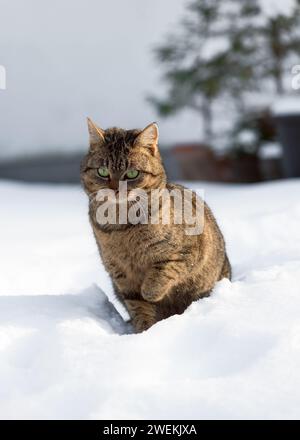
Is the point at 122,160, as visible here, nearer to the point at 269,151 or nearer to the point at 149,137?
the point at 149,137

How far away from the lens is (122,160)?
233 cm

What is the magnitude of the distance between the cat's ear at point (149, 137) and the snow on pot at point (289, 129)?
5305 millimetres

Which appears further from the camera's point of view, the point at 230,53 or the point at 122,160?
the point at 230,53

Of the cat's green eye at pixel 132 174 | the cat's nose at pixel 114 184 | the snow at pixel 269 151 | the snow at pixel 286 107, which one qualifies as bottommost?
the snow at pixel 269 151

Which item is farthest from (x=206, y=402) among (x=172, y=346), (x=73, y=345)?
(x=73, y=345)

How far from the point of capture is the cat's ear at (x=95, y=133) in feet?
7.88

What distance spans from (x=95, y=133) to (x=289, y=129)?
5462 mm

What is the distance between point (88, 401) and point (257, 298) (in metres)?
0.77

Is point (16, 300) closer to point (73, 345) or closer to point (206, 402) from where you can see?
point (73, 345)

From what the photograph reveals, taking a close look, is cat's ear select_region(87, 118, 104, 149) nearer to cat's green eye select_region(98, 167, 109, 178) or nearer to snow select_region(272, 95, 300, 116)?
cat's green eye select_region(98, 167, 109, 178)

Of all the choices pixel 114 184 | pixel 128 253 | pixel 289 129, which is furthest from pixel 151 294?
pixel 289 129

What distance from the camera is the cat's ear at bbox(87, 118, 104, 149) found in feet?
7.88

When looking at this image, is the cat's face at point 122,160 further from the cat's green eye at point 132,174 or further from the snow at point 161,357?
the snow at point 161,357

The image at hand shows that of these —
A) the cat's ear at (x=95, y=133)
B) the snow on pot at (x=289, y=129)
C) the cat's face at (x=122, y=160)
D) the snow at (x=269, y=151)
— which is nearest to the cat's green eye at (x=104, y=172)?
the cat's face at (x=122, y=160)
